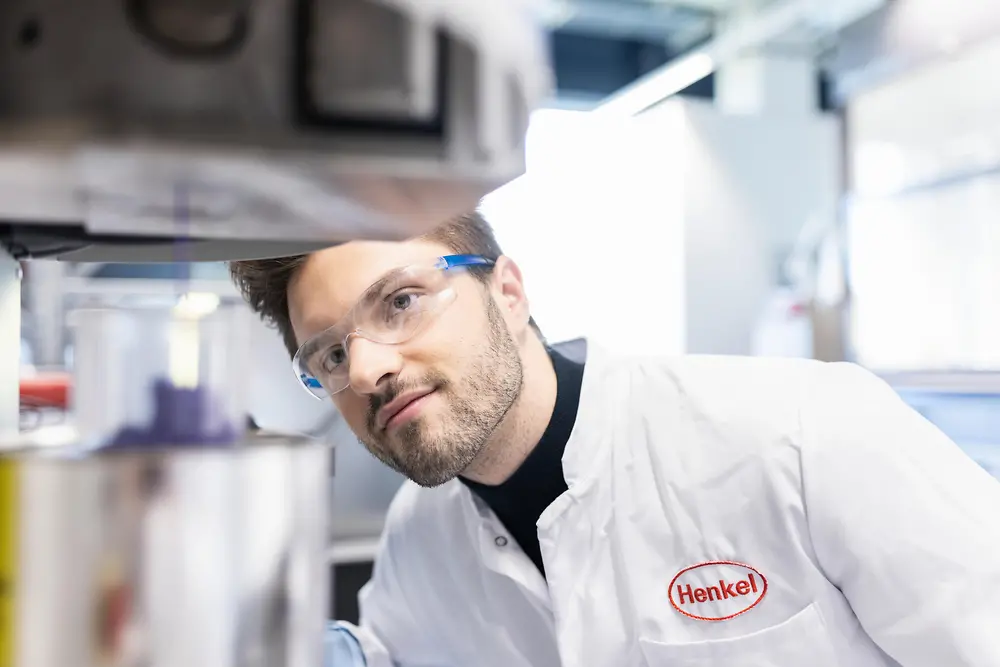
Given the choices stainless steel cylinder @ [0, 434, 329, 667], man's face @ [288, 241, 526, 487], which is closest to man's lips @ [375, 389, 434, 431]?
man's face @ [288, 241, 526, 487]

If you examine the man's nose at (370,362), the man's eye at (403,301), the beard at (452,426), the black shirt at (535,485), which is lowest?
the black shirt at (535,485)

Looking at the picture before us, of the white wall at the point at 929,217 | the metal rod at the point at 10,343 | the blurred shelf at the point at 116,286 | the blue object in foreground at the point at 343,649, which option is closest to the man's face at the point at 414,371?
the blue object in foreground at the point at 343,649

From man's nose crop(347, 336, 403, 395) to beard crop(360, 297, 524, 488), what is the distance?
0.04 m

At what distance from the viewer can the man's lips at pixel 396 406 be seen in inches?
46.3

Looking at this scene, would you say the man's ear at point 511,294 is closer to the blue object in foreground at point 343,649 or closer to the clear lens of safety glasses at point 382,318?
the clear lens of safety glasses at point 382,318

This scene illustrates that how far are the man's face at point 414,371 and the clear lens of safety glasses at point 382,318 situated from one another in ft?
0.04

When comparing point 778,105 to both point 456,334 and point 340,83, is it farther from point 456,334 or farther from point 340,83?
point 340,83

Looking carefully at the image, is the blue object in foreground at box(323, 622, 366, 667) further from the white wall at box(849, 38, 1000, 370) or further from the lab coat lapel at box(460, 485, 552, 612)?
the white wall at box(849, 38, 1000, 370)

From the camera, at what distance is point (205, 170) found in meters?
0.37

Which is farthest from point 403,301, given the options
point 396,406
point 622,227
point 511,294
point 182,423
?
point 622,227

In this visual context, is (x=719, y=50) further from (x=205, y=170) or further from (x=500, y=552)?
(x=205, y=170)

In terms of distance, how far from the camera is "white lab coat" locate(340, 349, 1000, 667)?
3.35 feet

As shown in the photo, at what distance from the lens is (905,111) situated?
8.39ft

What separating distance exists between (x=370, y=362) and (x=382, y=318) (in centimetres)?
7
